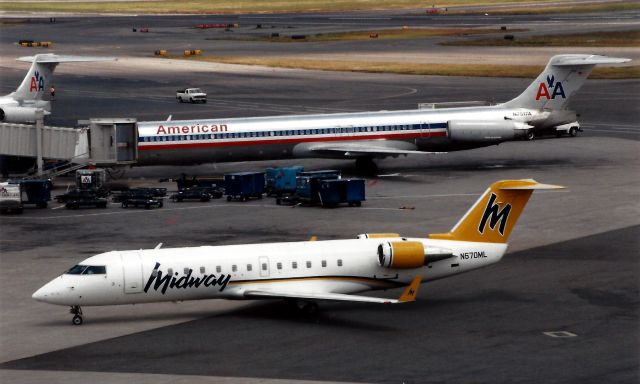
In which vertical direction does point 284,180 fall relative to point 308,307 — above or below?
above

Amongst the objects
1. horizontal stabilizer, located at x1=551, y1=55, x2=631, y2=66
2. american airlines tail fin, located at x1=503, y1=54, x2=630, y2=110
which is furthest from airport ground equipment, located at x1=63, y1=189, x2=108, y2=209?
horizontal stabilizer, located at x1=551, y1=55, x2=631, y2=66

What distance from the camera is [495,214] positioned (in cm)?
4209

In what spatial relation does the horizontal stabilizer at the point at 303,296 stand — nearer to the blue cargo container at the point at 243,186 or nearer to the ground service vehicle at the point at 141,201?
the ground service vehicle at the point at 141,201

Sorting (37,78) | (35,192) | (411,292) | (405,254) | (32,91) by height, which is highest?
(37,78)

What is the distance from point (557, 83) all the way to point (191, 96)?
42.6 m

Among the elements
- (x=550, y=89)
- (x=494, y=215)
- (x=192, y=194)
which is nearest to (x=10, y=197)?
(x=192, y=194)

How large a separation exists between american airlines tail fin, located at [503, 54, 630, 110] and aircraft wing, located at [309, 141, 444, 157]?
25.8 feet

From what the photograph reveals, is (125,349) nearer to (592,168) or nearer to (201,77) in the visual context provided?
(592,168)

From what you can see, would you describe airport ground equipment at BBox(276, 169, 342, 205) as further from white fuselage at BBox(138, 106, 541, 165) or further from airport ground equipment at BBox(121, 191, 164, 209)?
white fuselage at BBox(138, 106, 541, 165)

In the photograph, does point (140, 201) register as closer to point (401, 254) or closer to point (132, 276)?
point (132, 276)

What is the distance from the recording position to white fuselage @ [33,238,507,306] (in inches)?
1531

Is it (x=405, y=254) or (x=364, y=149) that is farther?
(x=364, y=149)

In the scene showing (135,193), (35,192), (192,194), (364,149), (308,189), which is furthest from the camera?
(364,149)

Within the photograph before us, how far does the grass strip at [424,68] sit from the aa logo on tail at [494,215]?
75.1 metres
